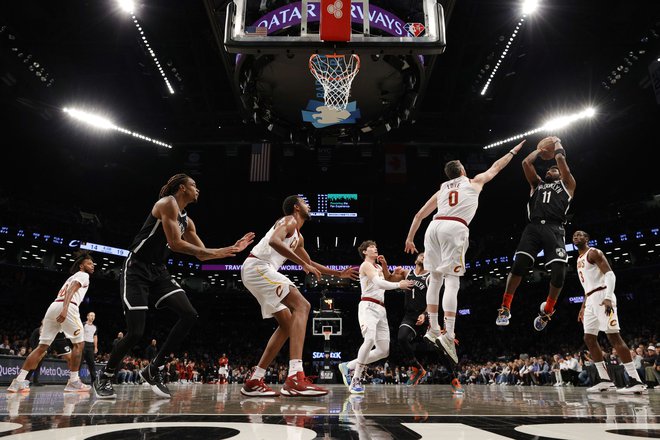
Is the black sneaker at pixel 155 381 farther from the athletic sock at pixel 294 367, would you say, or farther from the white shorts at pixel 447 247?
the white shorts at pixel 447 247

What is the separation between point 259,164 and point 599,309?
15.8 meters

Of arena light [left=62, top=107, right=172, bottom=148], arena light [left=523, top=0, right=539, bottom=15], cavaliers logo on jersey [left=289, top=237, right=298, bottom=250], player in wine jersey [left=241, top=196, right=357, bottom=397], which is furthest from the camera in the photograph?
arena light [left=62, top=107, right=172, bottom=148]

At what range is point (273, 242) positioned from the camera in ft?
16.0

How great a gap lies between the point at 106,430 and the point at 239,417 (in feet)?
2.79

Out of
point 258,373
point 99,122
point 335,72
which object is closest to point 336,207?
point 99,122

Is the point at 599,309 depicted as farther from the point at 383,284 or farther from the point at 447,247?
the point at 383,284

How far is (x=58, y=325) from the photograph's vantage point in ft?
23.6

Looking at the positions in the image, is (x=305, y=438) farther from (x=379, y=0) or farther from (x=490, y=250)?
(x=490, y=250)

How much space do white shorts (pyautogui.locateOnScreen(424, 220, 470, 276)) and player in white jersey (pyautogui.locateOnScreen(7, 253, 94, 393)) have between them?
5111 mm

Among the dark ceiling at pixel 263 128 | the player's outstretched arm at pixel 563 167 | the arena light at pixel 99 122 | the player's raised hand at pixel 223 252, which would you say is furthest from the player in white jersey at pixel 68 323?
the arena light at pixel 99 122

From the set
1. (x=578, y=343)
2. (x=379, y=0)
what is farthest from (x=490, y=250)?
(x=379, y=0)

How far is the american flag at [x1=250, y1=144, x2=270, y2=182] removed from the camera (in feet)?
67.1

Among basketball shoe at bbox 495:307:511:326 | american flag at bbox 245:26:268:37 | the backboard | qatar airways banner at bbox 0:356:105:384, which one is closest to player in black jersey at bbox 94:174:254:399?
the backboard

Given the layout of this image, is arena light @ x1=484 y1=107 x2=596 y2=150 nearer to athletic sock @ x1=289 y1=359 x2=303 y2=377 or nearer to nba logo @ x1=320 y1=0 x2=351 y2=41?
nba logo @ x1=320 y1=0 x2=351 y2=41
